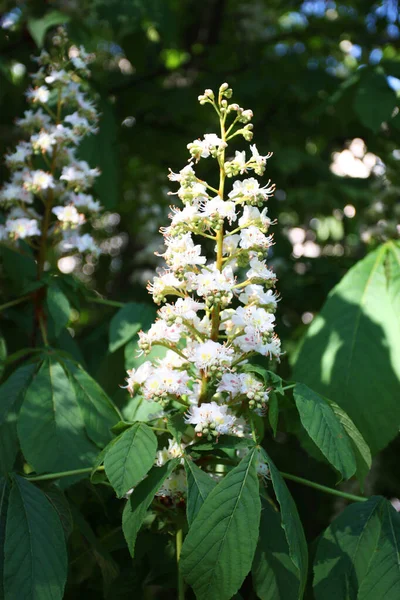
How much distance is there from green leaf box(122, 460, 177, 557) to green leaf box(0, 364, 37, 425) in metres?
0.55

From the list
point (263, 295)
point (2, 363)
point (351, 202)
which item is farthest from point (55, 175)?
point (351, 202)

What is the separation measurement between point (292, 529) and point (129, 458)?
365mm

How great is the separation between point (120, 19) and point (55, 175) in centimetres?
122

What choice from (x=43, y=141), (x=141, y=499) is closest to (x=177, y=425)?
(x=141, y=499)

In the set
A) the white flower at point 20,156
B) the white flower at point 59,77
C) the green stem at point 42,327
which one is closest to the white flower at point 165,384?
the green stem at point 42,327

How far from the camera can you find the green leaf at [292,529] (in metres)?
1.39

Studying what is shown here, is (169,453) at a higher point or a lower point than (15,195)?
lower

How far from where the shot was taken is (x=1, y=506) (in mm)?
1585

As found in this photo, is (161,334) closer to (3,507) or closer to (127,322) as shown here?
(3,507)

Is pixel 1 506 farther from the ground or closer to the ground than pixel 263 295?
closer to the ground

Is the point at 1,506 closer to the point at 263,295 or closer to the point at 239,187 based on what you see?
the point at 263,295

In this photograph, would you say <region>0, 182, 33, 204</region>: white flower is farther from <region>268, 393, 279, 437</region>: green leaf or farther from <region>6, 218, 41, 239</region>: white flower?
<region>268, 393, 279, 437</region>: green leaf

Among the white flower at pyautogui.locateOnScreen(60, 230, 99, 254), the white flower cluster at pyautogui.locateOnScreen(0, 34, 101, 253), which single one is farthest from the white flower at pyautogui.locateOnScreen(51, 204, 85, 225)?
the white flower at pyautogui.locateOnScreen(60, 230, 99, 254)

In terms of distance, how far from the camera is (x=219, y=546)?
4.56 feet
